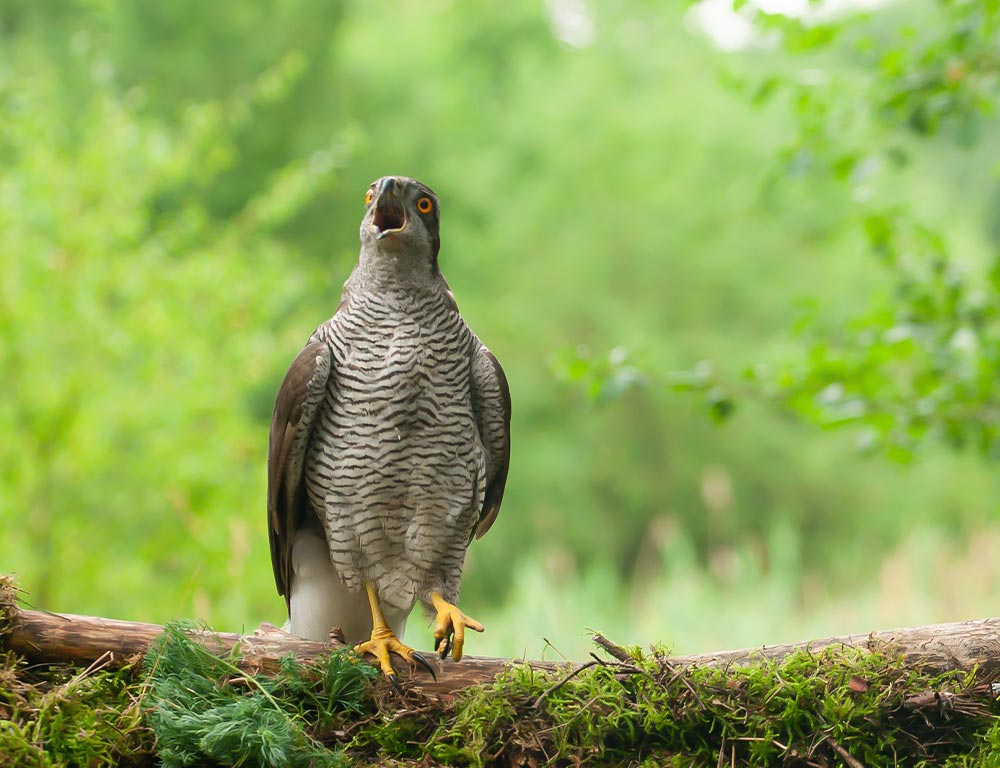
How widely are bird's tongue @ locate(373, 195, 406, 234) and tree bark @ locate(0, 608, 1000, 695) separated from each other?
4.18 ft

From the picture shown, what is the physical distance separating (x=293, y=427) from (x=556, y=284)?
1390 cm

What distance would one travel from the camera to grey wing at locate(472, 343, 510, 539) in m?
3.26

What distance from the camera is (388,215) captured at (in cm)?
317

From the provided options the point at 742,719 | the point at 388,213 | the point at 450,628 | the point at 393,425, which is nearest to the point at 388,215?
the point at 388,213

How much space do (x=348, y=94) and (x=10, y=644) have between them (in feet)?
41.5

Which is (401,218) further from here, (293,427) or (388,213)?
(293,427)

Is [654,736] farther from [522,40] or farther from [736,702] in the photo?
[522,40]

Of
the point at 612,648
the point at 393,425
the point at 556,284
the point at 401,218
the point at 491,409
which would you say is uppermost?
the point at 556,284

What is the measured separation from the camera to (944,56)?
421 centimetres

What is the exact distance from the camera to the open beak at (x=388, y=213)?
310cm

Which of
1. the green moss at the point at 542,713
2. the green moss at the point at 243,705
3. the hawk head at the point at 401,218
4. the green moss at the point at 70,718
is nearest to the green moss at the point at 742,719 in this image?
the green moss at the point at 542,713

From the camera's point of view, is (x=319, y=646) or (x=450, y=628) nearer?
(x=319, y=646)

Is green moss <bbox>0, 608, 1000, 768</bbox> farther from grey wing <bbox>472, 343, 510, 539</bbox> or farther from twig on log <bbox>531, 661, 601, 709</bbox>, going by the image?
grey wing <bbox>472, 343, 510, 539</bbox>

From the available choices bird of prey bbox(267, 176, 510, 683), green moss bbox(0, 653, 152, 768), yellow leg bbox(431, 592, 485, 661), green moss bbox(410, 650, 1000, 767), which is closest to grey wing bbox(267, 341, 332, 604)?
bird of prey bbox(267, 176, 510, 683)
